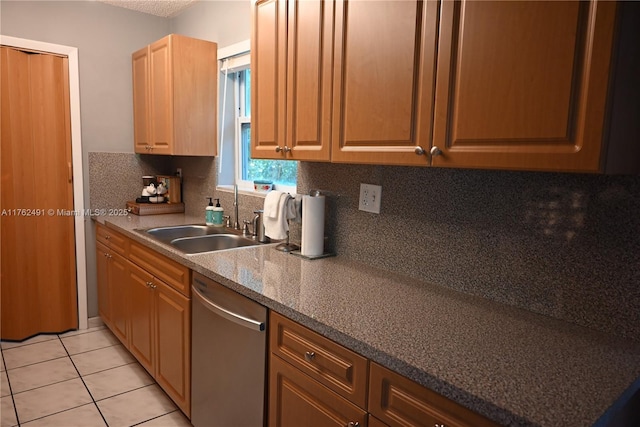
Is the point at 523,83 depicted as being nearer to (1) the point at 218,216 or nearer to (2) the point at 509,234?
(2) the point at 509,234

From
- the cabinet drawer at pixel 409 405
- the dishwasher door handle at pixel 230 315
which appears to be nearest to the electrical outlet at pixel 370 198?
the dishwasher door handle at pixel 230 315

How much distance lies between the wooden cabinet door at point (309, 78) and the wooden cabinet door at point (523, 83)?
51cm

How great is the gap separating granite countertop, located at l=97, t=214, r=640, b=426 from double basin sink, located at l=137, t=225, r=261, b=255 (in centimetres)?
78

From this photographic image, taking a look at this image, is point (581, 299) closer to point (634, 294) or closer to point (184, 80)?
point (634, 294)

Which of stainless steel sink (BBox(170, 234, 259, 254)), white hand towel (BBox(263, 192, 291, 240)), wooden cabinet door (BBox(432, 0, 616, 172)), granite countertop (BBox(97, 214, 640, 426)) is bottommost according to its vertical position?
stainless steel sink (BBox(170, 234, 259, 254))

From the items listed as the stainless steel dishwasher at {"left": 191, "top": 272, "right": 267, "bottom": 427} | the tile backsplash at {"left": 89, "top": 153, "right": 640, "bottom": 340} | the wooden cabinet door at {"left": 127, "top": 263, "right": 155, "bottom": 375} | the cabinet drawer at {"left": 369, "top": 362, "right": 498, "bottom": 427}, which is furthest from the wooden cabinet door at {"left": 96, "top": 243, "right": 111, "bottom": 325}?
the cabinet drawer at {"left": 369, "top": 362, "right": 498, "bottom": 427}

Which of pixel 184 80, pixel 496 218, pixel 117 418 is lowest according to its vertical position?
pixel 117 418

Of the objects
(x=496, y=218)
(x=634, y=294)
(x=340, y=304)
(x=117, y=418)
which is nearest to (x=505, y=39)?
(x=496, y=218)

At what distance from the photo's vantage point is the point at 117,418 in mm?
2150

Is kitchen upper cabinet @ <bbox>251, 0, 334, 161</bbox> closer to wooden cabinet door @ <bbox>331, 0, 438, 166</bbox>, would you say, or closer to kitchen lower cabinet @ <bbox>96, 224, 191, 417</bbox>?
wooden cabinet door @ <bbox>331, 0, 438, 166</bbox>

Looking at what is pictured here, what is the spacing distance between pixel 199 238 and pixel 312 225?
3.10 feet

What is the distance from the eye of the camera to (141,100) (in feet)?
10.2

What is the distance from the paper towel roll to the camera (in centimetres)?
193

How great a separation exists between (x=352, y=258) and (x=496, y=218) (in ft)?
2.37
